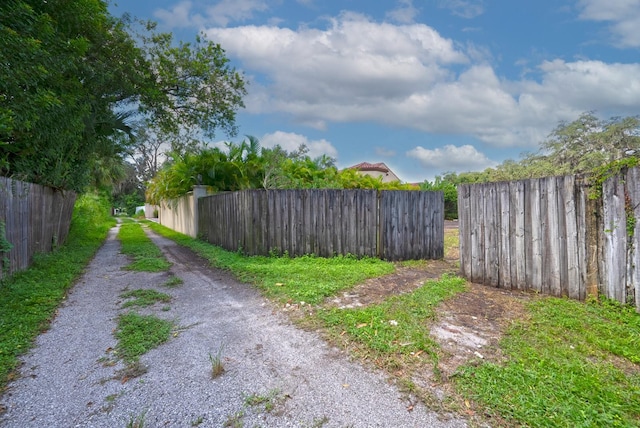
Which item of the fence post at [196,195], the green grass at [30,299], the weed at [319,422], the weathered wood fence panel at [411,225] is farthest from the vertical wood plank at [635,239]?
the fence post at [196,195]

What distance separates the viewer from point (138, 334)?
10.6 ft

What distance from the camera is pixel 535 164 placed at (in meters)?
25.5

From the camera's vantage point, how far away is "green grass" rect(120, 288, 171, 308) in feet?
14.1

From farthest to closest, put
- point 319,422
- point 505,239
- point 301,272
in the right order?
point 301,272, point 505,239, point 319,422

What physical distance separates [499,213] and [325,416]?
4228 millimetres

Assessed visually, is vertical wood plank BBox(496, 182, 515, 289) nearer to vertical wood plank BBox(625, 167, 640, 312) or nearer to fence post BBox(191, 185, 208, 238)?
vertical wood plank BBox(625, 167, 640, 312)

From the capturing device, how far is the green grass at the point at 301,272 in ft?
15.1

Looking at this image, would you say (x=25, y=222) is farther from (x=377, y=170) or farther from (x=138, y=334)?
(x=377, y=170)

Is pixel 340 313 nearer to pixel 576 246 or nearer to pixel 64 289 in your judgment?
pixel 576 246

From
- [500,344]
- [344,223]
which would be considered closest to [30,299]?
[344,223]

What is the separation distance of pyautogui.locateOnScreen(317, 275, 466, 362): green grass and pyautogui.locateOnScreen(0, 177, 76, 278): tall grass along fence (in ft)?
17.5

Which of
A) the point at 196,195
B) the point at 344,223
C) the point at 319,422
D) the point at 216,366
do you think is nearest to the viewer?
the point at 319,422

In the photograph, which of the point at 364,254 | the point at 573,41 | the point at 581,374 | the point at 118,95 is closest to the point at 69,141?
the point at 118,95

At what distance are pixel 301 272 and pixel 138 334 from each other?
10.0 feet
